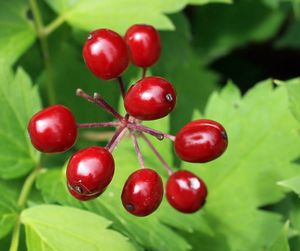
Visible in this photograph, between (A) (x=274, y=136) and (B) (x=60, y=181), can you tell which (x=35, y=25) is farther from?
(A) (x=274, y=136)

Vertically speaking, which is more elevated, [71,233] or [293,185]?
[71,233]

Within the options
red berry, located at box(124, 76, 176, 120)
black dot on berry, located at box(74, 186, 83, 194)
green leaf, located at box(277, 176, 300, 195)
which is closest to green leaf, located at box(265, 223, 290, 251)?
green leaf, located at box(277, 176, 300, 195)

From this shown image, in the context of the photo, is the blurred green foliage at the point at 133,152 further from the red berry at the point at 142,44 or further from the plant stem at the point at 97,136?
the red berry at the point at 142,44

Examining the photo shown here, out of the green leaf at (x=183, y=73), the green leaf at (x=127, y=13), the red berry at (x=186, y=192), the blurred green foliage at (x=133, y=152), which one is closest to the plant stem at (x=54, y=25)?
the blurred green foliage at (x=133, y=152)

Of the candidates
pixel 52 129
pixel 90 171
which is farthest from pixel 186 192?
pixel 52 129

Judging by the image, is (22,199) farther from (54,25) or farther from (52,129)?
(54,25)

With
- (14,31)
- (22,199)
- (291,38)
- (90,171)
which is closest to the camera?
(90,171)

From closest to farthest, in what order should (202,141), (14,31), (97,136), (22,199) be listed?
(202,141) → (22,199) → (14,31) → (97,136)
